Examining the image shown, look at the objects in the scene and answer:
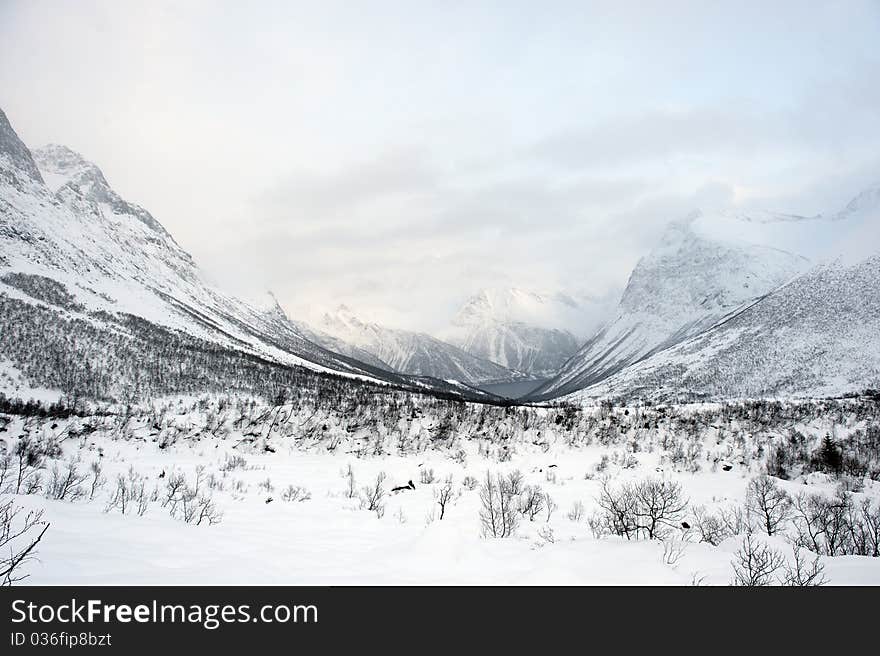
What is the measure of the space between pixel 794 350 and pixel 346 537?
11575cm

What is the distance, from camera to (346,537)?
1110 centimetres

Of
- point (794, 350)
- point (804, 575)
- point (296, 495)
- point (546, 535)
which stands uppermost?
point (794, 350)

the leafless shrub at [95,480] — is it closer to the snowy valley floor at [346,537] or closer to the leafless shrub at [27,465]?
the snowy valley floor at [346,537]

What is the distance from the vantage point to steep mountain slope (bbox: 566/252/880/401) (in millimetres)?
79250

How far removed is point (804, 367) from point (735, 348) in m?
24.6

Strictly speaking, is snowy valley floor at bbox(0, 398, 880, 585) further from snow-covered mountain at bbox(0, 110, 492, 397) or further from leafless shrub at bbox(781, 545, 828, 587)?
snow-covered mountain at bbox(0, 110, 492, 397)

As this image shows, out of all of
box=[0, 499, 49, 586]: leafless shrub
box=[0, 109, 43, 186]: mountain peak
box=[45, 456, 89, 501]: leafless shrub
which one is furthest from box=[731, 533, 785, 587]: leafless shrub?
box=[0, 109, 43, 186]: mountain peak

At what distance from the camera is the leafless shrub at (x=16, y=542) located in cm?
589

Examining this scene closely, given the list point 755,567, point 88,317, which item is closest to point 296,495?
point 755,567

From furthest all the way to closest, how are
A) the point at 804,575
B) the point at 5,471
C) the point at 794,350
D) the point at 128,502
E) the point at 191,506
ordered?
the point at 794,350 < the point at 5,471 < the point at 128,502 < the point at 191,506 < the point at 804,575

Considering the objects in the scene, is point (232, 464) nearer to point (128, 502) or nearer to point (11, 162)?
point (128, 502)

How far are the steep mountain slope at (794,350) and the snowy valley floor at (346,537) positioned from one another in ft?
252

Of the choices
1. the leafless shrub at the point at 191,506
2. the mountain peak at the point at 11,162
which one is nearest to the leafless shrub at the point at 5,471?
the leafless shrub at the point at 191,506
